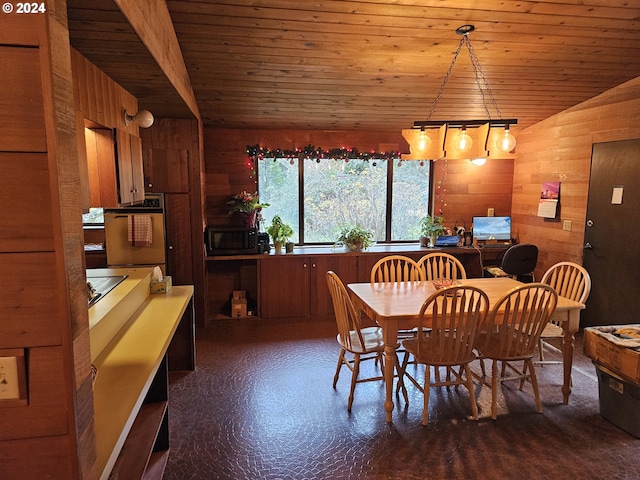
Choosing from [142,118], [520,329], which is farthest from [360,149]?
[520,329]

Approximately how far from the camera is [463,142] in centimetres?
279

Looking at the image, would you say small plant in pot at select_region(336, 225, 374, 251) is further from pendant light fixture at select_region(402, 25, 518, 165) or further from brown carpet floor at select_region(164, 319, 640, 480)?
pendant light fixture at select_region(402, 25, 518, 165)

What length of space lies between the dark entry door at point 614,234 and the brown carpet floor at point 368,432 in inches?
30.6

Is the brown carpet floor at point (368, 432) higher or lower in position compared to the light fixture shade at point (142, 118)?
lower

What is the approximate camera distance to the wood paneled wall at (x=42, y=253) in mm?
936

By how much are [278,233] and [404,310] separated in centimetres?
235

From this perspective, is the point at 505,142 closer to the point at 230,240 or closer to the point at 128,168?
the point at 128,168

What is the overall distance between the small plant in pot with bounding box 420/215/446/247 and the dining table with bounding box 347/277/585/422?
5.20 feet

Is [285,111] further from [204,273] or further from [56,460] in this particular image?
[56,460]

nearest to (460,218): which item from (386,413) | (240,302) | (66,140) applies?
(240,302)

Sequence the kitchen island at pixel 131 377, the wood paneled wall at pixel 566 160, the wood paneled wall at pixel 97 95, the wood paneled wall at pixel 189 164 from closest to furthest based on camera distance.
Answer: the kitchen island at pixel 131 377, the wood paneled wall at pixel 97 95, the wood paneled wall at pixel 566 160, the wood paneled wall at pixel 189 164

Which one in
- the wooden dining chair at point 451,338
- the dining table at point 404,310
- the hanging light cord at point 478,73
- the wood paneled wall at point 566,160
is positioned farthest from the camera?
the wood paneled wall at point 566,160

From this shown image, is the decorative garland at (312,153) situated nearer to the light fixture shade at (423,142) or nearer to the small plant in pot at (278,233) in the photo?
the small plant in pot at (278,233)

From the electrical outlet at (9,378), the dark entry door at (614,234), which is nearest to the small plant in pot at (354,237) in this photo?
the dark entry door at (614,234)
